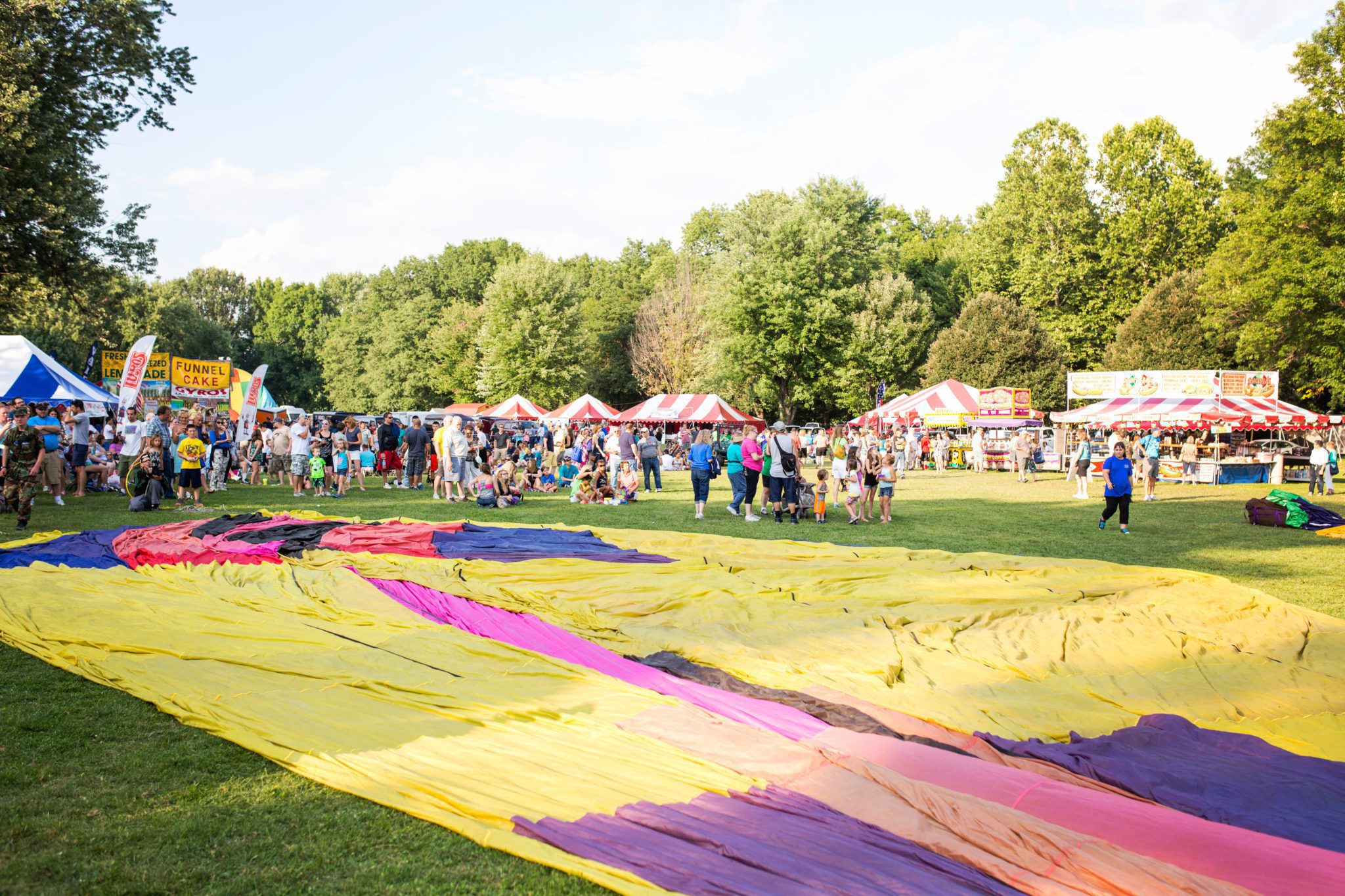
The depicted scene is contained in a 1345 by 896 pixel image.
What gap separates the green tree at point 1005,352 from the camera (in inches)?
1517

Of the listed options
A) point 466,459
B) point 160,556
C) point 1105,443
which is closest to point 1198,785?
point 160,556

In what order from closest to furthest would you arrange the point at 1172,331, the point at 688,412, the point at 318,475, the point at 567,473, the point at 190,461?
the point at 190,461, the point at 318,475, the point at 567,473, the point at 688,412, the point at 1172,331

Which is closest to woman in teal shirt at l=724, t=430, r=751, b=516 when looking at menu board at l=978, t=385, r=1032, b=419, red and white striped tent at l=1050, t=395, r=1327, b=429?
red and white striped tent at l=1050, t=395, r=1327, b=429

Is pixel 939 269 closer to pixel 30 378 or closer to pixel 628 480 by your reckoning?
pixel 628 480

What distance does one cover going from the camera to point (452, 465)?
48.9 feet

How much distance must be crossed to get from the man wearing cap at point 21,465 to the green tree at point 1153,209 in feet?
140

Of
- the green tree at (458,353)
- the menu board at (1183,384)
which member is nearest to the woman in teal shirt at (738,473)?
the menu board at (1183,384)

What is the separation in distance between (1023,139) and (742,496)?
39.1 meters

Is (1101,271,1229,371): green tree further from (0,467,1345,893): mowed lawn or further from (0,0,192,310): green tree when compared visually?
(0,0,192,310): green tree

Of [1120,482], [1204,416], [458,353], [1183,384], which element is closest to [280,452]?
[1120,482]

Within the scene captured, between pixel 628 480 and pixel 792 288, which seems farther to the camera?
pixel 792 288

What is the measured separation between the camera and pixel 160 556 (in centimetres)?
792

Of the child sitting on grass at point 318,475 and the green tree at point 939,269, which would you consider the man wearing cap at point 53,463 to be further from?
the green tree at point 939,269

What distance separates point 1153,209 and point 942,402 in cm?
1800
